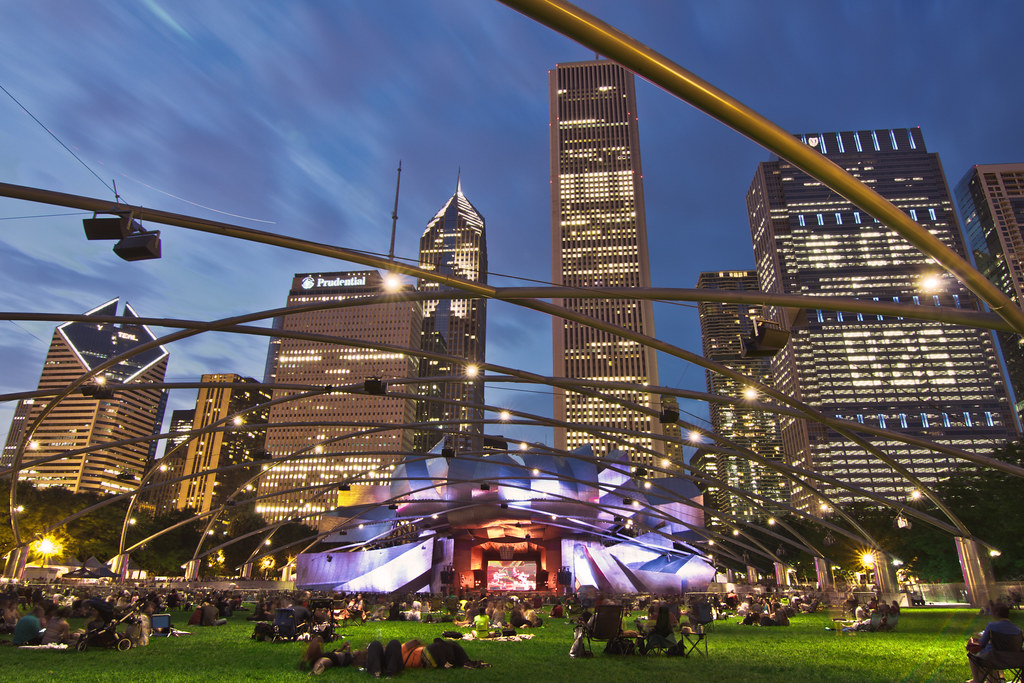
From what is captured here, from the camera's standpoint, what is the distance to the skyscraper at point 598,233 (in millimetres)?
165000

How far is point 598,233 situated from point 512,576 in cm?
12653

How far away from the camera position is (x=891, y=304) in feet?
38.8

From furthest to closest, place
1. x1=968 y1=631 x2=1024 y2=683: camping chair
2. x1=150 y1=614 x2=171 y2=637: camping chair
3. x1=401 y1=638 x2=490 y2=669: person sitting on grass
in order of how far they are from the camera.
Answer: x1=150 y1=614 x2=171 y2=637: camping chair
x1=401 y1=638 x2=490 y2=669: person sitting on grass
x1=968 y1=631 x2=1024 y2=683: camping chair

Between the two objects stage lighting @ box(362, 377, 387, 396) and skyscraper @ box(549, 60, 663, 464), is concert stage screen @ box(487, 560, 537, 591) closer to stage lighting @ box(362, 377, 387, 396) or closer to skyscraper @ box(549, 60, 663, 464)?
stage lighting @ box(362, 377, 387, 396)

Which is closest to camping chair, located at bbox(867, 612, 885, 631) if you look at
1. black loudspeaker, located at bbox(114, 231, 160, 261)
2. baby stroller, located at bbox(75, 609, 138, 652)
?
baby stroller, located at bbox(75, 609, 138, 652)

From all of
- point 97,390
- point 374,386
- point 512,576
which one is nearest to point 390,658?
point 374,386

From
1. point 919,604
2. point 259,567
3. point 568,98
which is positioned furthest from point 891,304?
point 568,98

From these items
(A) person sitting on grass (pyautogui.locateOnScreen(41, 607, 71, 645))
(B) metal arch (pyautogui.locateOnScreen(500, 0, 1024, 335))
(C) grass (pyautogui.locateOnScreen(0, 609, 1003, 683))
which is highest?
(B) metal arch (pyautogui.locateOnScreen(500, 0, 1024, 335))

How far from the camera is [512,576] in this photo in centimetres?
6419

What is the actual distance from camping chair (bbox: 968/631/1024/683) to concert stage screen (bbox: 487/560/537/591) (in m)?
56.7

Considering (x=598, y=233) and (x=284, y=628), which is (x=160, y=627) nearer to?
(x=284, y=628)

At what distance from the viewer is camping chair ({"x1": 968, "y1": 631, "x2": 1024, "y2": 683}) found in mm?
9734

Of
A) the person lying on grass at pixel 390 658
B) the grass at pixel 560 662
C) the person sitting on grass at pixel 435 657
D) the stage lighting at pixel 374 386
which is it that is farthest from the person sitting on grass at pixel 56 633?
the stage lighting at pixel 374 386

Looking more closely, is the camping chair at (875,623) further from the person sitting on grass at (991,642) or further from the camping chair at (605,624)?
the person sitting on grass at (991,642)
